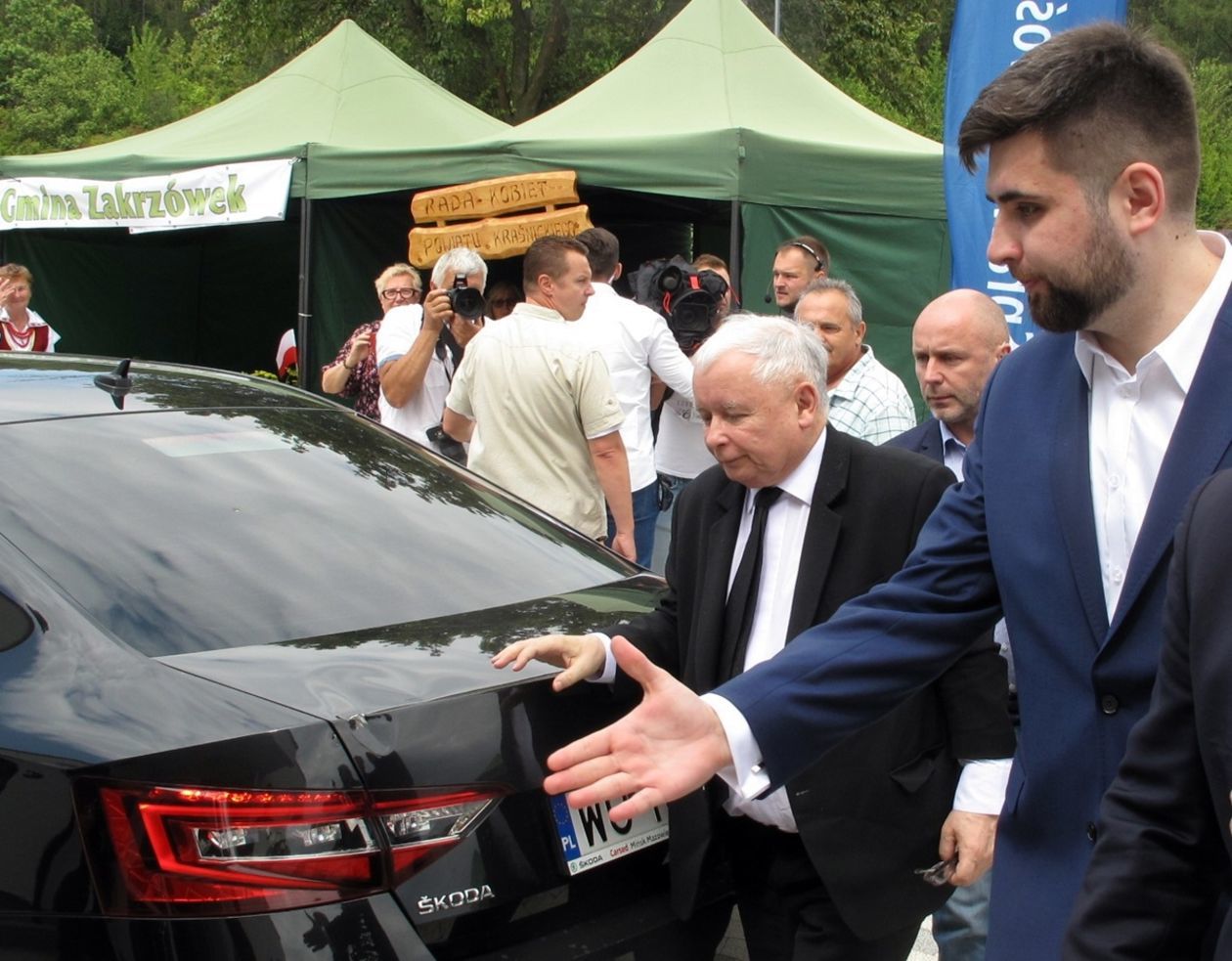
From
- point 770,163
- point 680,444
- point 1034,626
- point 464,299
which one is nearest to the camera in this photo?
point 1034,626

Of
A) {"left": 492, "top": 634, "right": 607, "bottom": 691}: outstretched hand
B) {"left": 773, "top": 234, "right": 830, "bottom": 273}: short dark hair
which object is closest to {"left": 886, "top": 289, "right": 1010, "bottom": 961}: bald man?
{"left": 492, "top": 634, "right": 607, "bottom": 691}: outstretched hand

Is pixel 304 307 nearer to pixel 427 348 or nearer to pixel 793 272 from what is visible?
pixel 427 348

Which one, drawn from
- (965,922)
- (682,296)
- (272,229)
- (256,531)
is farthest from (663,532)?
(272,229)

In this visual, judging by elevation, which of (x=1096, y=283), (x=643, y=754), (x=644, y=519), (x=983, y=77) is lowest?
(x=644, y=519)

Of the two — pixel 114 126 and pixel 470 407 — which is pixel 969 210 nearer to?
pixel 470 407

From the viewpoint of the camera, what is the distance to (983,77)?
5555 mm

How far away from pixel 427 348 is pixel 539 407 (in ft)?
3.03

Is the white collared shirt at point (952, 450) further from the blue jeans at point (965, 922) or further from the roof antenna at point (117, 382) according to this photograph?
the roof antenna at point (117, 382)

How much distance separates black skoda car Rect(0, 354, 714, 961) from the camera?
205 cm

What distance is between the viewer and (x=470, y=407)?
215 inches

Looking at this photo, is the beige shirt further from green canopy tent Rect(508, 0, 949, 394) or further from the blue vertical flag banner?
green canopy tent Rect(508, 0, 949, 394)

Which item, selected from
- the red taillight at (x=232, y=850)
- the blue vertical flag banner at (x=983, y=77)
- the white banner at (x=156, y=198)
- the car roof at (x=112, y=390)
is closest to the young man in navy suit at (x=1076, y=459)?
the red taillight at (x=232, y=850)

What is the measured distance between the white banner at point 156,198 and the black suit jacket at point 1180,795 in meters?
9.38

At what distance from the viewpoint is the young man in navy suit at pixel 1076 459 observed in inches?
65.2
